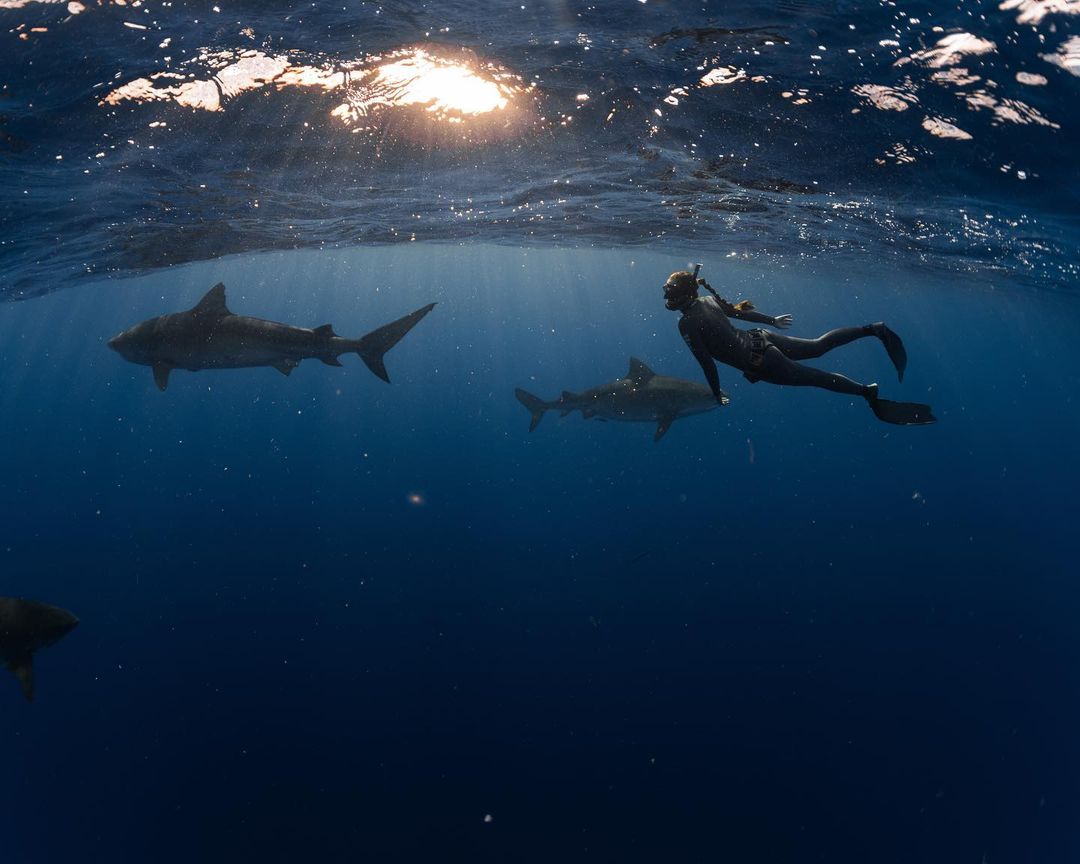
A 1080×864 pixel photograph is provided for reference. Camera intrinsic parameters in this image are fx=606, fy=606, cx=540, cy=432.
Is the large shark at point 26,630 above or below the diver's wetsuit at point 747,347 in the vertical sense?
below

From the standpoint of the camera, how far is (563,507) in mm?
37188

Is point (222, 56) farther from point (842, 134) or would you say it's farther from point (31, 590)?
point (31, 590)

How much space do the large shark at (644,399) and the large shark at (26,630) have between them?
12.0 metres

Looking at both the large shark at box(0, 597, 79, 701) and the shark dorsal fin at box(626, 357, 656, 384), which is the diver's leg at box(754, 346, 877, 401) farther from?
the shark dorsal fin at box(626, 357, 656, 384)

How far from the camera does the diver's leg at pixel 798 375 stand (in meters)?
6.21

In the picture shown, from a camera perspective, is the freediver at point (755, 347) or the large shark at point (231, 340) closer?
the freediver at point (755, 347)

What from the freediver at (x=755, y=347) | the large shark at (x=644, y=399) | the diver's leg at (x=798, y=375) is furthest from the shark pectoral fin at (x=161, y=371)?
the diver's leg at (x=798, y=375)

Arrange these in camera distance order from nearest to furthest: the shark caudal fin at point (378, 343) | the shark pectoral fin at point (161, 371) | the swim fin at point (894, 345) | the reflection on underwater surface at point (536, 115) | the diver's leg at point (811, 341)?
the swim fin at point (894, 345), the diver's leg at point (811, 341), the reflection on underwater surface at point (536, 115), the shark caudal fin at point (378, 343), the shark pectoral fin at point (161, 371)

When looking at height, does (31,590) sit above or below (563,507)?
above

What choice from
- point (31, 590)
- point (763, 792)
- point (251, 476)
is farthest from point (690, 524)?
point (251, 476)

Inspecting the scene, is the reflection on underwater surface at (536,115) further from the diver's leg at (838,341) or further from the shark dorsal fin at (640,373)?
the shark dorsal fin at (640,373)

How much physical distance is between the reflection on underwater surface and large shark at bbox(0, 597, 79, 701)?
7476 mm

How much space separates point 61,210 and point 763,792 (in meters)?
21.3

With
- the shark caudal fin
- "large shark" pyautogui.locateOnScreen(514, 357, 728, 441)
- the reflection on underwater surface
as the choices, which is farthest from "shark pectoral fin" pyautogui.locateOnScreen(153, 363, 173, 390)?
"large shark" pyautogui.locateOnScreen(514, 357, 728, 441)
